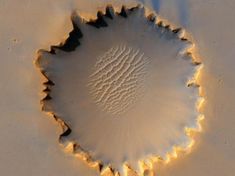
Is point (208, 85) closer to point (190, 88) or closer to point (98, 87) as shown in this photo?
point (190, 88)

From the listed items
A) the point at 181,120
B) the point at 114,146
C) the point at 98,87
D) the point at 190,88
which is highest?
the point at 190,88

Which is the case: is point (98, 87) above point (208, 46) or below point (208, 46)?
below

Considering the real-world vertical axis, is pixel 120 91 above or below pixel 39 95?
above

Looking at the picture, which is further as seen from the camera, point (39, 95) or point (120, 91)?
point (39, 95)

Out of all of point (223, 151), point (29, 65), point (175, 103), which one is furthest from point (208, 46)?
point (29, 65)
